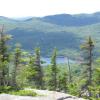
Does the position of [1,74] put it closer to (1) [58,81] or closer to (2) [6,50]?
(2) [6,50]

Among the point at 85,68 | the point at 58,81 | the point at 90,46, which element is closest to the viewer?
the point at 90,46

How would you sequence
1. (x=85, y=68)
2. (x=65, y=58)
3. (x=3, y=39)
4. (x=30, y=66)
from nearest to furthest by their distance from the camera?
(x=65, y=58), (x=3, y=39), (x=85, y=68), (x=30, y=66)

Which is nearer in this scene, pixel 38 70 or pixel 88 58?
pixel 88 58

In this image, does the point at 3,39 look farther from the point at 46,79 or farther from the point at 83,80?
the point at 46,79

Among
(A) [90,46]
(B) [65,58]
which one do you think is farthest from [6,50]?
(B) [65,58]

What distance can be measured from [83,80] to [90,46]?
244 inches

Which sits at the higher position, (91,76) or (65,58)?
(65,58)

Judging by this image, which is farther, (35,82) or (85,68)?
(35,82)

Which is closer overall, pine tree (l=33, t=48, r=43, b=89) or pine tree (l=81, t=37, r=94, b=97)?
pine tree (l=81, t=37, r=94, b=97)

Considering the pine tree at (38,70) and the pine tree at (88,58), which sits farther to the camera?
the pine tree at (38,70)

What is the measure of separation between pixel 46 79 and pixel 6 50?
24.4 metres

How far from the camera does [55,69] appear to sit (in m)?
73.9

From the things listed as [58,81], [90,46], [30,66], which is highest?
[90,46]

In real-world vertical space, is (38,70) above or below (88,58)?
below
